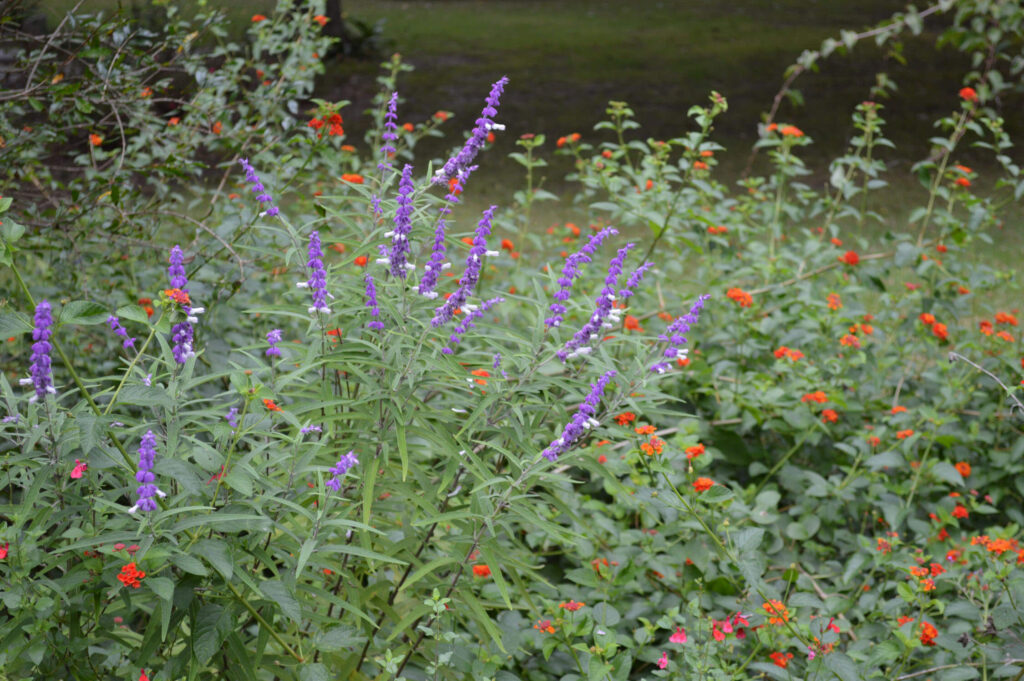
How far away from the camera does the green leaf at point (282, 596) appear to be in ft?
4.72

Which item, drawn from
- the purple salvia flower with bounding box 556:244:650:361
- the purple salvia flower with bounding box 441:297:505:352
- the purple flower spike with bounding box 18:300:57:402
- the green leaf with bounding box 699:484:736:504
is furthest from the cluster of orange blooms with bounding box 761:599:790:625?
the purple flower spike with bounding box 18:300:57:402

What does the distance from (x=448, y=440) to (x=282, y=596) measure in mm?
418

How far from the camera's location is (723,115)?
28.0 feet

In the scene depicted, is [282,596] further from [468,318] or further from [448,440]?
[468,318]

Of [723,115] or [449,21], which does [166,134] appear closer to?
[723,115]

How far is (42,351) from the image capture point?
1309mm

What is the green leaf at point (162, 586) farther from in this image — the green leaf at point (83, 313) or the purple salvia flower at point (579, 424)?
the purple salvia flower at point (579, 424)

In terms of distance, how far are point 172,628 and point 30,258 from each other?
273 centimetres

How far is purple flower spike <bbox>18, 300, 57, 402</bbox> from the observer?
1293 millimetres

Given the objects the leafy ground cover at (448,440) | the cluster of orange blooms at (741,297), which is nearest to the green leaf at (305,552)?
the leafy ground cover at (448,440)

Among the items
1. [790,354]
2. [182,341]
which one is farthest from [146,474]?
[790,354]

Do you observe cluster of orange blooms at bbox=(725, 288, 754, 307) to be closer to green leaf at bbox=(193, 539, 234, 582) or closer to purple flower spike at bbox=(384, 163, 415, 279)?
purple flower spike at bbox=(384, 163, 415, 279)

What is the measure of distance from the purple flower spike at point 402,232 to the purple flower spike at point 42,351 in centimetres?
60

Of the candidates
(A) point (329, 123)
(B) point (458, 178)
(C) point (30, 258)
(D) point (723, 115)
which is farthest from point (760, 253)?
(D) point (723, 115)
